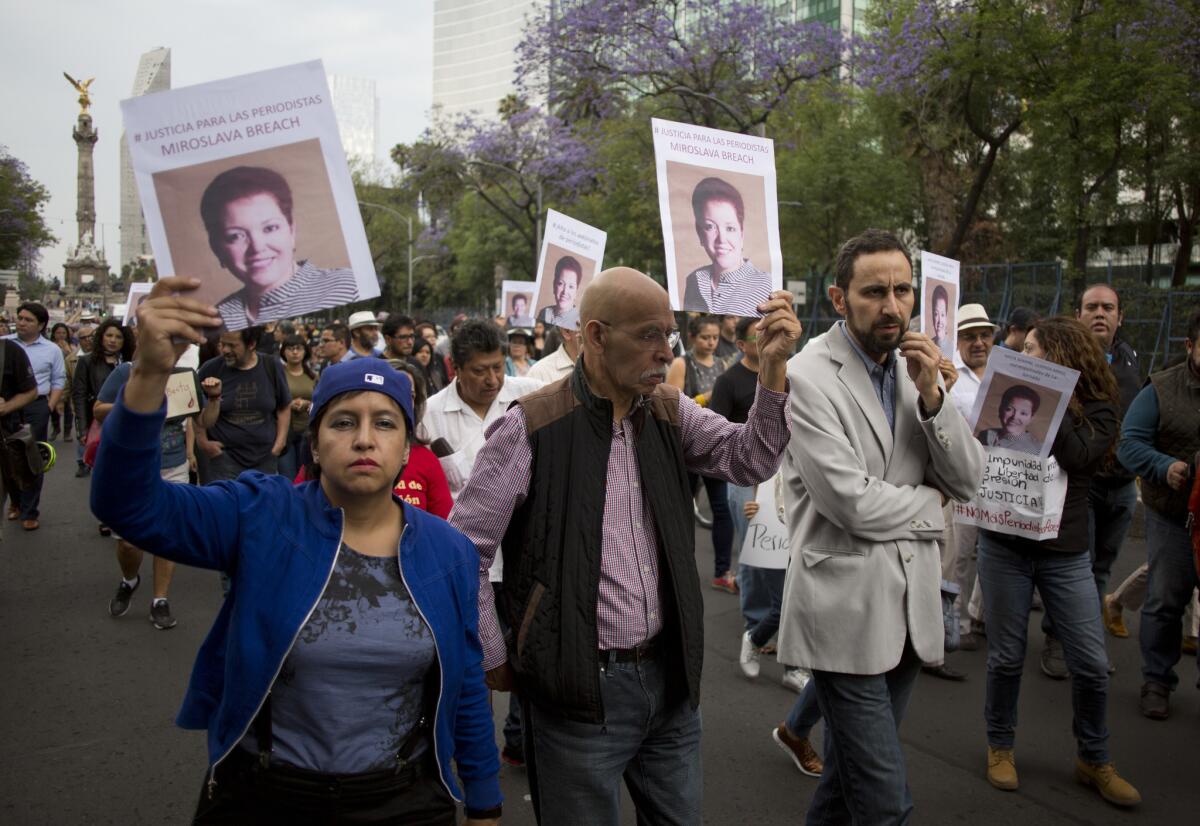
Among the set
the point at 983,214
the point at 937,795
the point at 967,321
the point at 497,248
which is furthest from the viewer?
the point at 497,248

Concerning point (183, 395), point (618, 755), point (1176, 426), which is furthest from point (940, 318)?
point (183, 395)

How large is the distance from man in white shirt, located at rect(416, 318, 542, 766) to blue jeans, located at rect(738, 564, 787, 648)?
5.26 feet

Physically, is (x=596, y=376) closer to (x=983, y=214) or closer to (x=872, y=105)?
(x=872, y=105)

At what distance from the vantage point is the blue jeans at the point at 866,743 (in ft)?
9.41

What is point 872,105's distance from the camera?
90.9 ft

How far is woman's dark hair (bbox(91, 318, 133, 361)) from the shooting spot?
8.66 meters

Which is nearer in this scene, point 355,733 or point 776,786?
point 355,733

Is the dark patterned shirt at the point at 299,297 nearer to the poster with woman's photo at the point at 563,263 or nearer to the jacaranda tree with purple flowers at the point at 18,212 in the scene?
the poster with woman's photo at the point at 563,263

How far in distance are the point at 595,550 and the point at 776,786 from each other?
2.28 meters

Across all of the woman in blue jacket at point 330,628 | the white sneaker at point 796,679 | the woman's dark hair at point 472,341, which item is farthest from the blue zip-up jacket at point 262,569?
the white sneaker at point 796,679

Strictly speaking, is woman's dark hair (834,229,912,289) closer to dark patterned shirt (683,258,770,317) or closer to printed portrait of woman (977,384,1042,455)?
dark patterned shirt (683,258,770,317)

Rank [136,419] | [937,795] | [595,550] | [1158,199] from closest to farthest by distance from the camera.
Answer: [136,419] → [595,550] → [937,795] → [1158,199]

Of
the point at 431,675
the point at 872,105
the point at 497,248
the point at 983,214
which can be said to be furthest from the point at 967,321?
the point at 497,248

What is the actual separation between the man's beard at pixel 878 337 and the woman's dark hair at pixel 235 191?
5.82 ft
